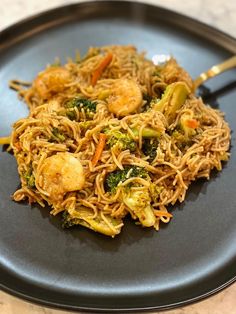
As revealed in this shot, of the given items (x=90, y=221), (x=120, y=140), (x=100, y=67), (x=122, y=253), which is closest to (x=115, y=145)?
(x=120, y=140)

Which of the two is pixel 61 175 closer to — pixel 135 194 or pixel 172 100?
pixel 135 194

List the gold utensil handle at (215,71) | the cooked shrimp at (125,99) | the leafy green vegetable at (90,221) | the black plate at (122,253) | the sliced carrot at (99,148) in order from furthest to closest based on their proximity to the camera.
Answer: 1. the gold utensil handle at (215,71)
2. the cooked shrimp at (125,99)
3. the sliced carrot at (99,148)
4. the leafy green vegetable at (90,221)
5. the black plate at (122,253)

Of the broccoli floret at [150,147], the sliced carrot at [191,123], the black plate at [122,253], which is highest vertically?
the sliced carrot at [191,123]

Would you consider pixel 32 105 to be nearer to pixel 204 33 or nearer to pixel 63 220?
pixel 63 220

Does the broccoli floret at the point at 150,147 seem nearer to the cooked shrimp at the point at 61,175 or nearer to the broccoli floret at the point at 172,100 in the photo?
the broccoli floret at the point at 172,100

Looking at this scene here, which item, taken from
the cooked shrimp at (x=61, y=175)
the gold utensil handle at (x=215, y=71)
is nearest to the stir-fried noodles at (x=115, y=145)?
the cooked shrimp at (x=61, y=175)

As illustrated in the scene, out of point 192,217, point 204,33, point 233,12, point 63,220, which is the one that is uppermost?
point 233,12

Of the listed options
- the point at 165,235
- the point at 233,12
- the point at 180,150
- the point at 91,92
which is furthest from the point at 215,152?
the point at 233,12

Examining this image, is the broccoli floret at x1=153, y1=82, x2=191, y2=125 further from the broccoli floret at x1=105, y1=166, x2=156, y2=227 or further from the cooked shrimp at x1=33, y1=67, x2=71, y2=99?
the cooked shrimp at x1=33, y1=67, x2=71, y2=99
